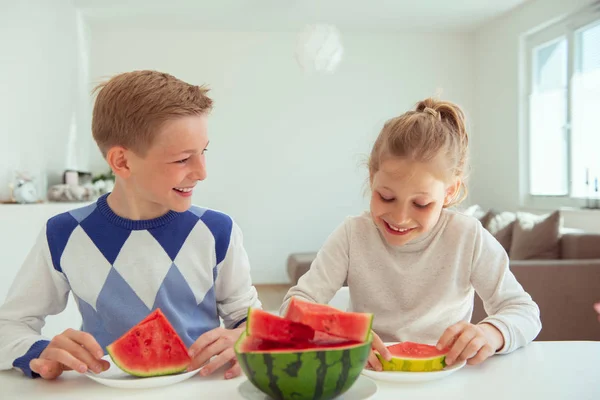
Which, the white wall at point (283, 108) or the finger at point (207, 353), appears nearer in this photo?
the finger at point (207, 353)

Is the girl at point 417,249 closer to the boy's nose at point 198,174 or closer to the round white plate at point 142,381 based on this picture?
the boy's nose at point 198,174

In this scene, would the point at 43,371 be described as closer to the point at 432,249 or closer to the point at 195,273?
the point at 195,273

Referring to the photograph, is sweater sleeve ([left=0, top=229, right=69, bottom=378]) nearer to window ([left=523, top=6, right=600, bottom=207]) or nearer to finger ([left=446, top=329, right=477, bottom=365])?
finger ([left=446, top=329, right=477, bottom=365])

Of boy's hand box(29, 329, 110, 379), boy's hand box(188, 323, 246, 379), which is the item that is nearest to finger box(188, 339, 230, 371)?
boy's hand box(188, 323, 246, 379)

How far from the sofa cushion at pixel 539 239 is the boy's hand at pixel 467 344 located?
381 cm

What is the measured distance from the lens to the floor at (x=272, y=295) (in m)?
6.78

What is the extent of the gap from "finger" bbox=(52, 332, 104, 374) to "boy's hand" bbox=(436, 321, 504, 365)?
564 millimetres

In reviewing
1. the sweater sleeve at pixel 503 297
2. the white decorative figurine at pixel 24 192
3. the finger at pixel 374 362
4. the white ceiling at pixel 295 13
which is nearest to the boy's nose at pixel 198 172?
the finger at pixel 374 362

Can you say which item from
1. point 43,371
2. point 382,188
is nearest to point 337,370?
point 43,371

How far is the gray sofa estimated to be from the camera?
4004 mm

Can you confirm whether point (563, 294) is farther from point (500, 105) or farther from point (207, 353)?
point (500, 105)

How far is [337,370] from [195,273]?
0.77 metres

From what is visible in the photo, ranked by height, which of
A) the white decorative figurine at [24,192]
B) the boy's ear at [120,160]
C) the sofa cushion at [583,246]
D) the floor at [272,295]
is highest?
the boy's ear at [120,160]

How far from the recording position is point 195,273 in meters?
1.52
